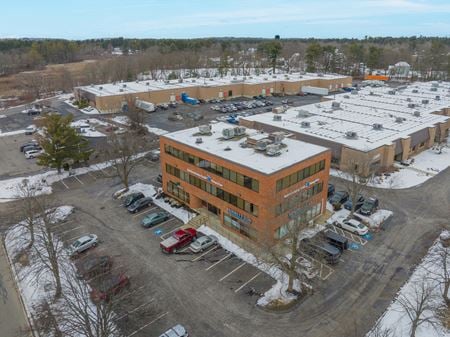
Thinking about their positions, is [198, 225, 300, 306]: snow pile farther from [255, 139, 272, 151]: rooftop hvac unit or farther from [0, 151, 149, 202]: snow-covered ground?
[0, 151, 149, 202]: snow-covered ground

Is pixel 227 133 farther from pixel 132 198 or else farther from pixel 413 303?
pixel 413 303

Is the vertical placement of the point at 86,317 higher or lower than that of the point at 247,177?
lower

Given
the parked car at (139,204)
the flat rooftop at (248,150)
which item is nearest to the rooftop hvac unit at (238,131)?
the flat rooftop at (248,150)

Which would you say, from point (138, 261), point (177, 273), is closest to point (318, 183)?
point (177, 273)

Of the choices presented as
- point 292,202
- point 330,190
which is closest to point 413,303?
point 292,202

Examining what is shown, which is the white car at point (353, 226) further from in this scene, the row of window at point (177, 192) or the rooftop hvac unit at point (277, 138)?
the row of window at point (177, 192)

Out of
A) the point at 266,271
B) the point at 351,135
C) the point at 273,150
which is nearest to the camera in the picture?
the point at 266,271
